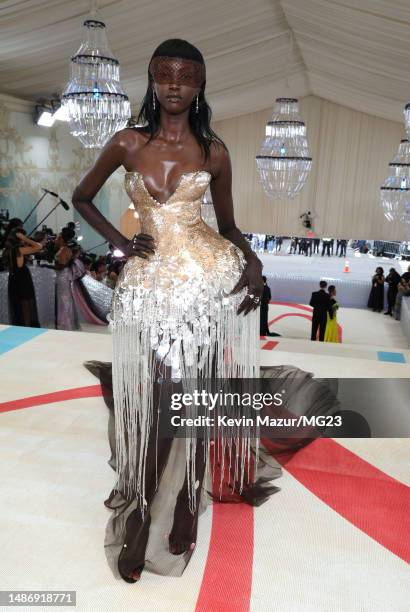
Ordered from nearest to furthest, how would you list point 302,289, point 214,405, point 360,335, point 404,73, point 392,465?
1. point 214,405
2. point 392,465
3. point 404,73
4. point 360,335
5. point 302,289

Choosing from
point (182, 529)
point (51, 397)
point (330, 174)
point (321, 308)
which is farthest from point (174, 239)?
point (330, 174)

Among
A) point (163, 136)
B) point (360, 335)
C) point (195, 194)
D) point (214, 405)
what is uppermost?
point (163, 136)

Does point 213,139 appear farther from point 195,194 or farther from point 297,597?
point 297,597

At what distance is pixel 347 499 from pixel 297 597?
22.0 inches

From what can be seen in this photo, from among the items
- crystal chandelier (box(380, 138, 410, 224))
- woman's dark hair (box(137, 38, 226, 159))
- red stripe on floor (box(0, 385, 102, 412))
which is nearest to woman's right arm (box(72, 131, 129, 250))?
woman's dark hair (box(137, 38, 226, 159))

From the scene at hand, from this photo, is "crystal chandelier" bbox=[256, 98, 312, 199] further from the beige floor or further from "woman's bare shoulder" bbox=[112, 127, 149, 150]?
"woman's bare shoulder" bbox=[112, 127, 149, 150]

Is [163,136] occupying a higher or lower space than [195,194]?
higher

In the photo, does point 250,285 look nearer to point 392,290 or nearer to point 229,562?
point 229,562

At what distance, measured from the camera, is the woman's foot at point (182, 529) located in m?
1.65

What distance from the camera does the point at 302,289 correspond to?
1082 centimetres

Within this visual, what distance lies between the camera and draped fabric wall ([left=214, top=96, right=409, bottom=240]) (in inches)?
477

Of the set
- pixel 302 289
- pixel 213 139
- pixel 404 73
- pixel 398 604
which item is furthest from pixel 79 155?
pixel 398 604

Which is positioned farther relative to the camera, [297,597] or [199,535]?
[199,535]

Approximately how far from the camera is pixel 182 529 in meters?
A: 1.69
